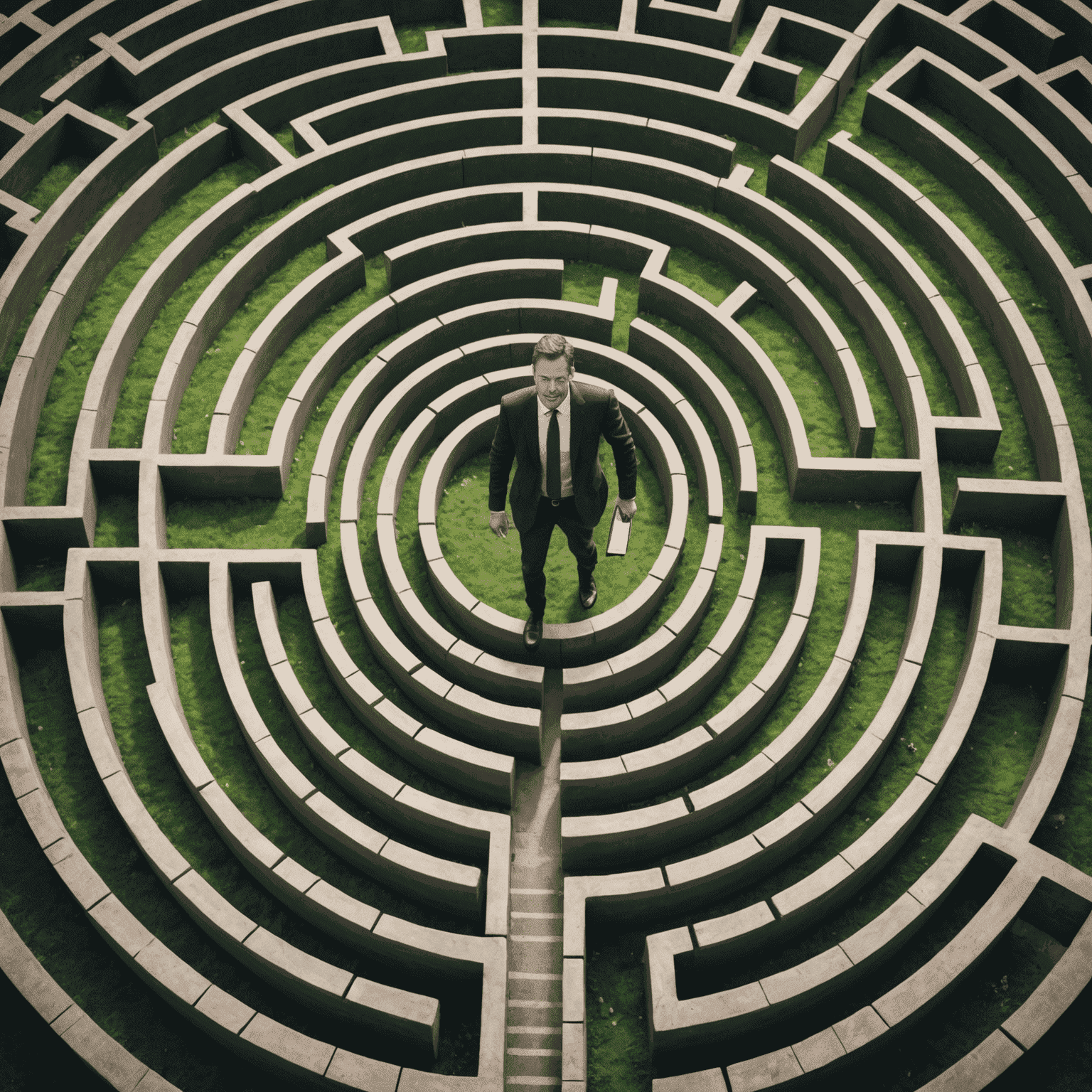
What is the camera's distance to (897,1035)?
823cm

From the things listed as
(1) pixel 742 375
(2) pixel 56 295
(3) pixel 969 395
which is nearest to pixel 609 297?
(1) pixel 742 375

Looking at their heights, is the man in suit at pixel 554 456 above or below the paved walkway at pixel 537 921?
above

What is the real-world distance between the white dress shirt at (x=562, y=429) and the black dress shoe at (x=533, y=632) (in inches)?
63.3

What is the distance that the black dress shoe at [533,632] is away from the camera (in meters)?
10.2

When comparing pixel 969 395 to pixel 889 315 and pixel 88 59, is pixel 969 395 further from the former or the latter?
pixel 88 59

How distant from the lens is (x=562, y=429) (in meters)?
8.92

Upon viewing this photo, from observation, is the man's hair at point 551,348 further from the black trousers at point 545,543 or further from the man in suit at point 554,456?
the black trousers at point 545,543

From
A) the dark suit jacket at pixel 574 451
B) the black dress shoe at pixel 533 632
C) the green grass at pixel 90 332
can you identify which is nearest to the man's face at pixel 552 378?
the dark suit jacket at pixel 574 451

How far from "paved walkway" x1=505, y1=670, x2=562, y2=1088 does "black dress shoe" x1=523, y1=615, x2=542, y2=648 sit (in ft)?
1.65

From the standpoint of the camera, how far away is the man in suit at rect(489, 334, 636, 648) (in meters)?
8.66

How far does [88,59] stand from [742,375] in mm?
9535

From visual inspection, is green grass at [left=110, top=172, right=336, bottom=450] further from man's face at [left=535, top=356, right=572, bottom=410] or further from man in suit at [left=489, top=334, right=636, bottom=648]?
man's face at [left=535, top=356, right=572, bottom=410]

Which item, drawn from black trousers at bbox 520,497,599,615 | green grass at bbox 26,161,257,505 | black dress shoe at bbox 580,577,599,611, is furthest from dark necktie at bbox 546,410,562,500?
green grass at bbox 26,161,257,505

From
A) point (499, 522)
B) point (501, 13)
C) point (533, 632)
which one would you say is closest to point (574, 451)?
point (499, 522)
